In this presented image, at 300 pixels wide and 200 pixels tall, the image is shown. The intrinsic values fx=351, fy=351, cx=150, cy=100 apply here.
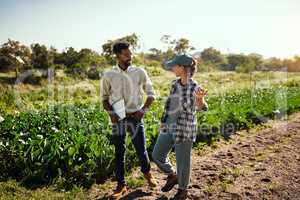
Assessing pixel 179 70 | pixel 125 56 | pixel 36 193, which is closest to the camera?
pixel 179 70

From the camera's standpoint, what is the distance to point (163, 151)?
459 cm

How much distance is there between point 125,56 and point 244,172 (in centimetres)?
305

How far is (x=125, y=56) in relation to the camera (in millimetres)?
4582

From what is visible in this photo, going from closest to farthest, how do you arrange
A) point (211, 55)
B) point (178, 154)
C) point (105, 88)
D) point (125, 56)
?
point (178, 154) < point (125, 56) < point (105, 88) < point (211, 55)

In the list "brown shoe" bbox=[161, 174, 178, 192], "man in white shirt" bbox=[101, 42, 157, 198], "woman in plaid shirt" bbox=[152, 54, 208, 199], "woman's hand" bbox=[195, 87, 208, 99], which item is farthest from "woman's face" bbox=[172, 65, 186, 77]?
"brown shoe" bbox=[161, 174, 178, 192]

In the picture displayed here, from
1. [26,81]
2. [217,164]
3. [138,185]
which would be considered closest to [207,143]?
[217,164]

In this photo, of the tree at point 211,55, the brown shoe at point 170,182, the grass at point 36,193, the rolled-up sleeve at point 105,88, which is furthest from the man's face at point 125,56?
the tree at point 211,55

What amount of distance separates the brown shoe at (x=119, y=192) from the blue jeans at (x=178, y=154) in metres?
0.65

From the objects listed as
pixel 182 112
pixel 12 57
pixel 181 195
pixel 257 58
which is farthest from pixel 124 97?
pixel 257 58

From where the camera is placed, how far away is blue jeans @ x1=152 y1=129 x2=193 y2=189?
438 centimetres

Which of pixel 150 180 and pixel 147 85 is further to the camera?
pixel 150 180

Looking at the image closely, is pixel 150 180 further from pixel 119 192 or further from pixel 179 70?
pixel 179 70

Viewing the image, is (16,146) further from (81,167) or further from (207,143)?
(207,143)

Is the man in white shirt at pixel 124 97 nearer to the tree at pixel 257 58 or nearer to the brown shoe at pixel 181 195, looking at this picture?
the brown shoe at pixel 181 195
